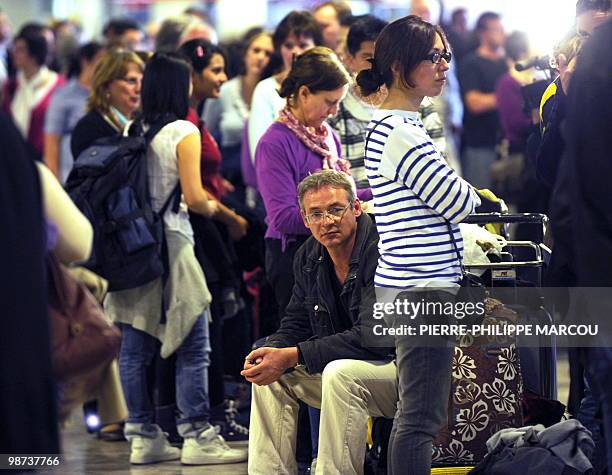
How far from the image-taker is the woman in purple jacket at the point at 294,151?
18.5 feet

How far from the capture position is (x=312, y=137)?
572 cm

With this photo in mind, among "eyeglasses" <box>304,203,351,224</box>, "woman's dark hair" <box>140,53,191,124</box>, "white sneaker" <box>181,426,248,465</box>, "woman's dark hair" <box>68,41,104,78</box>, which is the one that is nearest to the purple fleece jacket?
"woman's dark hair" <box>140,53,191,124</box>

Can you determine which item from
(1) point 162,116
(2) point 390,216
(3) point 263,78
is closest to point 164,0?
Answer: (3) point 263,78

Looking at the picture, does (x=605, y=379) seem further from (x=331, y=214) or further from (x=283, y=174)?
(x=283, y=174)

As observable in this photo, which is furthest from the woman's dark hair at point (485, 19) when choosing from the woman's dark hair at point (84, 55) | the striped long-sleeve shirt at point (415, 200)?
the striped long-sleeve shirt at point (415, 200)

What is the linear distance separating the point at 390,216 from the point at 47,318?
1496mm

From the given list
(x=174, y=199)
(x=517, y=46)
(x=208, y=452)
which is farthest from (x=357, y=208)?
(x=517, y=46)

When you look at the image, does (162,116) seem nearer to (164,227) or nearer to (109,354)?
(164,227)

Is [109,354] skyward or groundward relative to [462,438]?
skyward

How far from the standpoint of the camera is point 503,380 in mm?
4926

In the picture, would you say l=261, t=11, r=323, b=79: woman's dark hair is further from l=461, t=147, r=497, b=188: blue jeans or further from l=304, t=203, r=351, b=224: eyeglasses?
l=461, t=147, r=497, b=188: blue jeans

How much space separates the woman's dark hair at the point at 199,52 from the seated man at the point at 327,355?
1636mm

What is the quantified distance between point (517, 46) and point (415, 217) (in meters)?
6.53

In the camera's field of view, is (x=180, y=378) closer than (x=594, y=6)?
No
